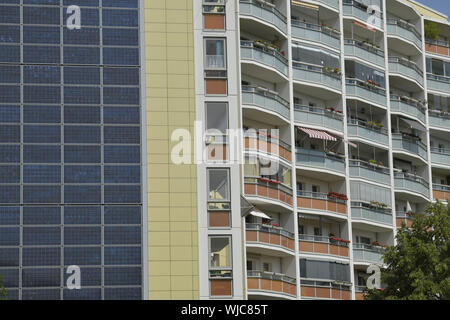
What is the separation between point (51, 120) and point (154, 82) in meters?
6.08

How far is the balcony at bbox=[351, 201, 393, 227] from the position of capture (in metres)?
80.1

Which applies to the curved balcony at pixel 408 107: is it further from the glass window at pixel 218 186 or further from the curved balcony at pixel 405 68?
the glass window at pixel 218 186

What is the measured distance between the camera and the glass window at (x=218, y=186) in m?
67.6

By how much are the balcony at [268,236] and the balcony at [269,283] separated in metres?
1.75

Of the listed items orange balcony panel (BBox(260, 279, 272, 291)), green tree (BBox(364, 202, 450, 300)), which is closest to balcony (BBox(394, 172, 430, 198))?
orange balcony panel (BBox(260, 279, 272, 291))

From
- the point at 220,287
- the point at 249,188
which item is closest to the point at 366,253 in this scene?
the point at 249,188

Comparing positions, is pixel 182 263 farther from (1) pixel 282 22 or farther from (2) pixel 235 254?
(1) pixel 282 22

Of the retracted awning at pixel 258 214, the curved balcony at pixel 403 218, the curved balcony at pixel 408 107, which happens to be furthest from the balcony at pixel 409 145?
the retracted awning at pixel 258 214

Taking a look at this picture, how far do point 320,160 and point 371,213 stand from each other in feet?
19.1

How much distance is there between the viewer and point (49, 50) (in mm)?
69625

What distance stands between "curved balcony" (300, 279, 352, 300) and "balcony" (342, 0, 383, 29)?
19357 millimetres
